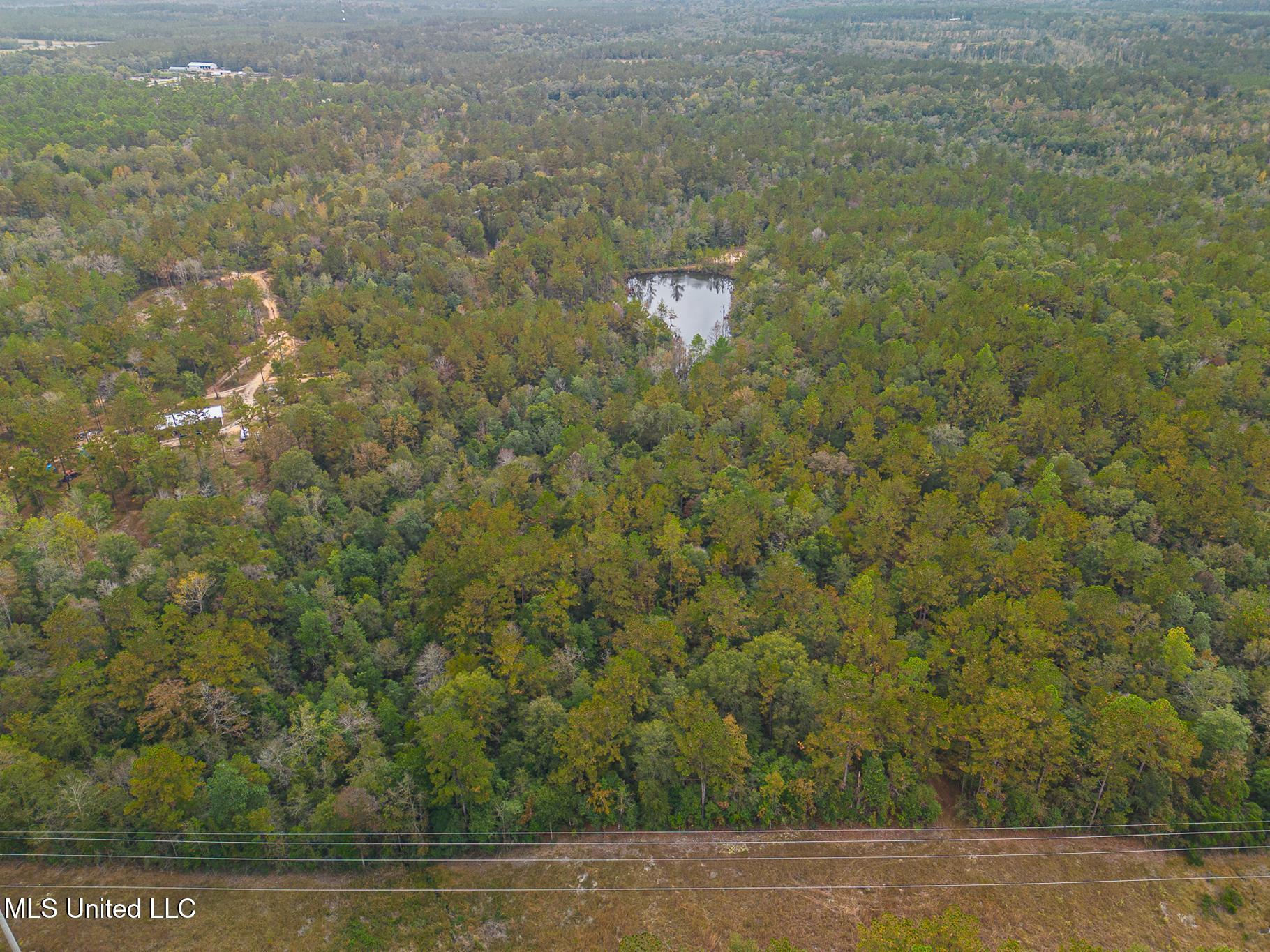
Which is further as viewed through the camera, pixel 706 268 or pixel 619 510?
pixel 706 268

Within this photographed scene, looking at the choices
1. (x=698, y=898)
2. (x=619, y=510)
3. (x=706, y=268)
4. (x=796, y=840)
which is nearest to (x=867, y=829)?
(x=796, y=840)

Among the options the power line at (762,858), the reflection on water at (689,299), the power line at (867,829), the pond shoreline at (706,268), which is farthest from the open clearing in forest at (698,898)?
the pond shoreline at (706,268)

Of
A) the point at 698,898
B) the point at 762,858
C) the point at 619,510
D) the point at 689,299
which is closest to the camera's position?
the point at 698,898

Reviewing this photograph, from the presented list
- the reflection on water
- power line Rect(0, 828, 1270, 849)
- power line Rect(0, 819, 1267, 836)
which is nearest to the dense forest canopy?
power line Rect(0, 819, 1267, 836)

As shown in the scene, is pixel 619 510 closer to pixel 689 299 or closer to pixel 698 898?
pixel 698 898

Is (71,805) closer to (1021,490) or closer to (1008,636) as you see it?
(1008,636)

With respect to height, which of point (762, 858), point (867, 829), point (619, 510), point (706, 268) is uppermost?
point (706, 268)

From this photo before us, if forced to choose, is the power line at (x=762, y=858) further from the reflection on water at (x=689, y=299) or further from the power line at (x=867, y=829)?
the reflection on water at (x=689, y=299)
